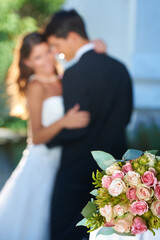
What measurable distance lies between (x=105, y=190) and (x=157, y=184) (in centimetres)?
17

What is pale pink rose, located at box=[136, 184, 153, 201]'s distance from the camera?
61.2 inches

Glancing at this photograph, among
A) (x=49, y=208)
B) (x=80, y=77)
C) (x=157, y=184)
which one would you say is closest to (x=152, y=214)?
(x=157, y=184)

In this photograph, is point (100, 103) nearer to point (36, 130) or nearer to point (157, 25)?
point (36, 130)

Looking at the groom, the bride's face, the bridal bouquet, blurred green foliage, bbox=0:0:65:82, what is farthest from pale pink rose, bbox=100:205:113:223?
blurred green foliage, bbox=0:0:65:82

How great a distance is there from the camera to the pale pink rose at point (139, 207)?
1.55 metres

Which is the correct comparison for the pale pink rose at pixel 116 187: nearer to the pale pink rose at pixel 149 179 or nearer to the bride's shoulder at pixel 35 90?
the pale pink rose at pixel 149 179

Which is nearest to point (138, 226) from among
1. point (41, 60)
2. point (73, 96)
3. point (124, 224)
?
point (124, 224)

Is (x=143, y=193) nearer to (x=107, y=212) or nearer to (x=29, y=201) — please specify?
(x=107, y=212)

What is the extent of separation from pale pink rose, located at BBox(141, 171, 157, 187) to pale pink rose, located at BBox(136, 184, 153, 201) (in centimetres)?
1

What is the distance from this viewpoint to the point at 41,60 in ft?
12.1

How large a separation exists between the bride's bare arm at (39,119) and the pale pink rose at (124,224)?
1.45m

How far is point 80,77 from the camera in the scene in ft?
9.70

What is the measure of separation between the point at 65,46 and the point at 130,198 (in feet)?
6.11

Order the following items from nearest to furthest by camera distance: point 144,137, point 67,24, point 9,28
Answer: point 67,24 < point 144,137 < point 9,28
